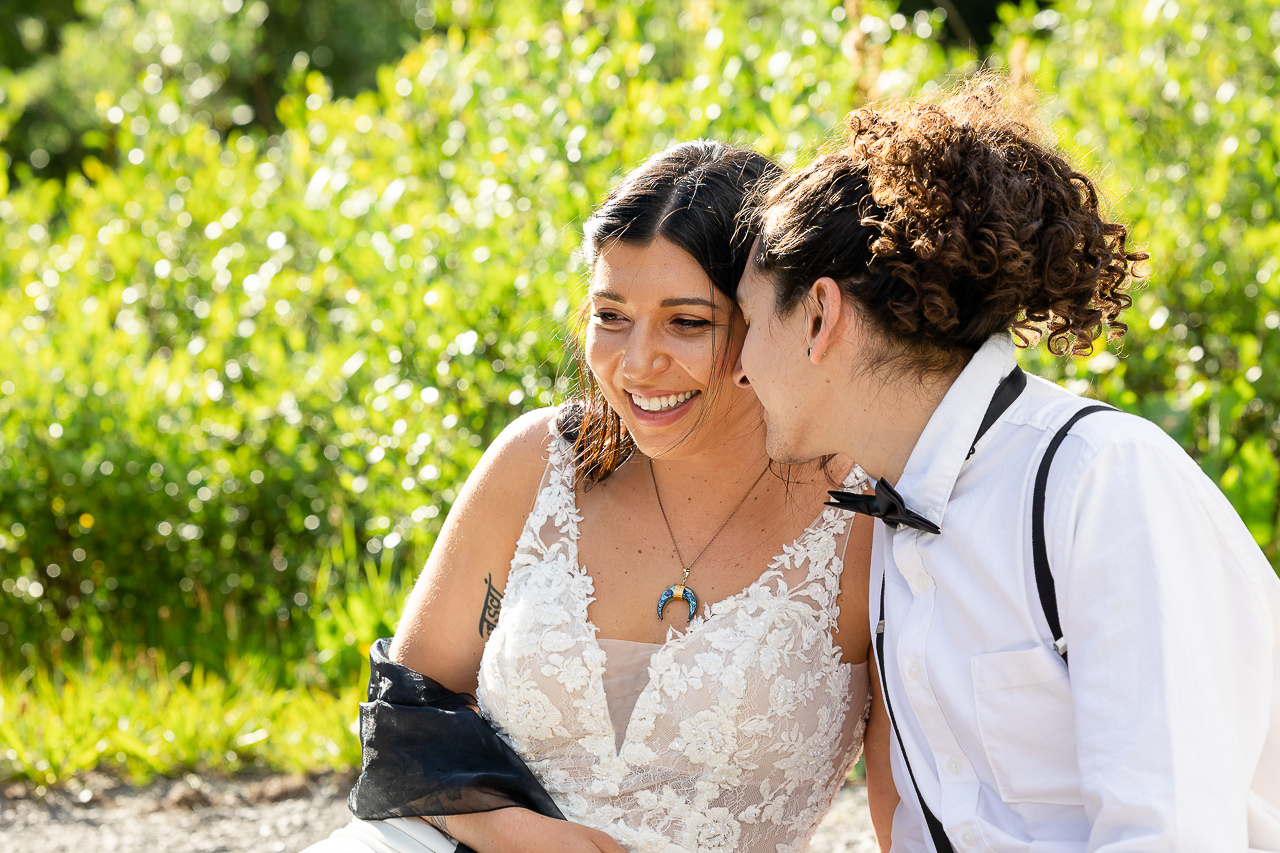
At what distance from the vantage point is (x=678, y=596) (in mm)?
2297

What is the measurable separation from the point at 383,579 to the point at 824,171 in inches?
111

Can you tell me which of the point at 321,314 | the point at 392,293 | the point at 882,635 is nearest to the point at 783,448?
the point at 882,635

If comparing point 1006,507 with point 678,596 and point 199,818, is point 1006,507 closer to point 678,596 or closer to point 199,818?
point 678,596

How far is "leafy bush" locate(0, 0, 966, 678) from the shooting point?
385cm

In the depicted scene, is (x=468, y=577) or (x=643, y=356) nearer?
(x=643, y=356)

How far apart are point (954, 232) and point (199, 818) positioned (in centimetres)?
311

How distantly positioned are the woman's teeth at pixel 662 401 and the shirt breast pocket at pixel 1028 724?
33.5 inches

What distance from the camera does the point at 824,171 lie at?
1788 millimetres

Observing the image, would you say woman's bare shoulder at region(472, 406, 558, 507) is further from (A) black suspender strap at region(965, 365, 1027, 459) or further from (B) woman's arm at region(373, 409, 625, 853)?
(A) black suspender strap at region(965, 365, 1027, 459)

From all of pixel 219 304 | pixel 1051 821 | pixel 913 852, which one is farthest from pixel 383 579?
pixel 1051 821

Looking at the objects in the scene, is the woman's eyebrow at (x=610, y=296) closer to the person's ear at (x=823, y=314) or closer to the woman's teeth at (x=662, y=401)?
the woman's teeth at (x=662, y=401)

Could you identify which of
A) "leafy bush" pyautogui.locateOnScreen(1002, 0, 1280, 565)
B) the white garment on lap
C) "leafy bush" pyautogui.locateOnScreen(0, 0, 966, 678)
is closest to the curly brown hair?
the white garment on lap

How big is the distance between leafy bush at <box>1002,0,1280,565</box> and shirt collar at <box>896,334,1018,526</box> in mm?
1932

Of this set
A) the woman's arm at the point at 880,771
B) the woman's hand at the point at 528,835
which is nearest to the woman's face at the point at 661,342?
the woman's arm at the point at 880,771
